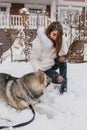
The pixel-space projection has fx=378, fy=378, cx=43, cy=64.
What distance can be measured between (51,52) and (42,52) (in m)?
0.12

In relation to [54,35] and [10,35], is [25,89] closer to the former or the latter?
[54,35]

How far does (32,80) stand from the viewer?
A: 3998mm

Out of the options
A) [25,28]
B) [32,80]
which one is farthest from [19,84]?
[25,28]

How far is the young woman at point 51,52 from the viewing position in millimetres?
4449

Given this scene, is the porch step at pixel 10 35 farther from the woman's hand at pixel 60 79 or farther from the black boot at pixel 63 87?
the woman's hand at pixel 60 79

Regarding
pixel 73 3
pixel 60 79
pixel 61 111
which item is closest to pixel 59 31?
pixel 60 79

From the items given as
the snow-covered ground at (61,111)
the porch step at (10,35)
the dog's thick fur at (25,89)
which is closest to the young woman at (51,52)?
the snow-covered ground at (61,111)

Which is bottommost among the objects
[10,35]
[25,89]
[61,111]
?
[61,111]

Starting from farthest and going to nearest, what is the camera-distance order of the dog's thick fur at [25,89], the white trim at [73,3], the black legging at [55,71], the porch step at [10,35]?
the white trim at [73,3] → the porch step at [10,35] → the black legging at [55,71] → the dog's thick fur at [25,89]

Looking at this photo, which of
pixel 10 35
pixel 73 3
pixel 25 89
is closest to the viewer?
pixel 25 89

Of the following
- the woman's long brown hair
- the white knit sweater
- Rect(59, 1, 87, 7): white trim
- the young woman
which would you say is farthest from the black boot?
Rect(59, 1, 87, 7): white trim

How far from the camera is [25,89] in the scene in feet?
13.3

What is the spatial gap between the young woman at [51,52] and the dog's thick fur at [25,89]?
379 millimetres

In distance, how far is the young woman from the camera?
175 inches
